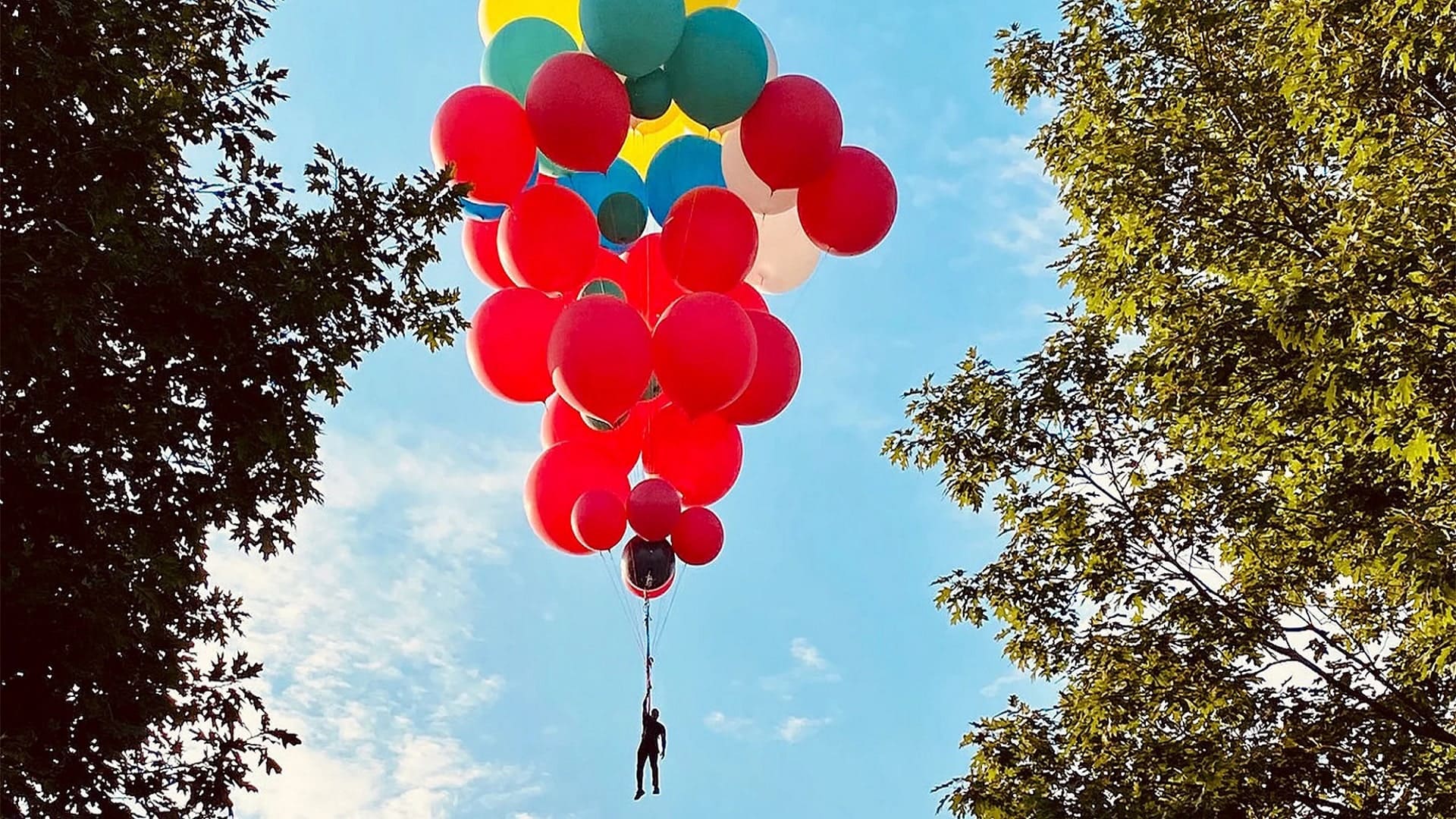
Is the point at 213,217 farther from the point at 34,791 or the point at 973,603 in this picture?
the point at 973,603

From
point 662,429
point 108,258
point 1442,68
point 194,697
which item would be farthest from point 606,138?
point 1442,68

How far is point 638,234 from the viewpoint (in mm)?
7230

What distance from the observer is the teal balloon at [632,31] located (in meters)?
6.45

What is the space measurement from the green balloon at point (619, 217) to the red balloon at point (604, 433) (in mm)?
919

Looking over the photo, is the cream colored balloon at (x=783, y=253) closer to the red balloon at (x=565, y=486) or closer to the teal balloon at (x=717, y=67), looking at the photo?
the teal balloon at (x=717, y=67)

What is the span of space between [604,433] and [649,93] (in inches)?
70.5

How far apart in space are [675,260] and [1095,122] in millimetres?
3362

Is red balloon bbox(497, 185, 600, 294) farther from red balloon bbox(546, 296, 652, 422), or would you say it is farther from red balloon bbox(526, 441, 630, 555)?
red balloon bbox(526, 441, 630, 555)

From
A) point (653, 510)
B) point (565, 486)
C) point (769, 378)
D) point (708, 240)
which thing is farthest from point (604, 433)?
point (708, 240)

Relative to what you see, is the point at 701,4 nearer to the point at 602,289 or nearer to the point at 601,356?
the point at 602,289

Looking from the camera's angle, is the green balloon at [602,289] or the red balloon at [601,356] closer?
the red balloon at [601,356]

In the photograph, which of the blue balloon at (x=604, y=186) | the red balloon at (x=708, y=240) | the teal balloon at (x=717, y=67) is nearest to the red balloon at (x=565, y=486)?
the red balloon at (x=708, y=240)

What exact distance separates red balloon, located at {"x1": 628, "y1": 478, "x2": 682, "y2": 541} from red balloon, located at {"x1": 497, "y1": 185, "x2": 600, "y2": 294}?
1.14m

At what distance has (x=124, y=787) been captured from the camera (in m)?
5.59
